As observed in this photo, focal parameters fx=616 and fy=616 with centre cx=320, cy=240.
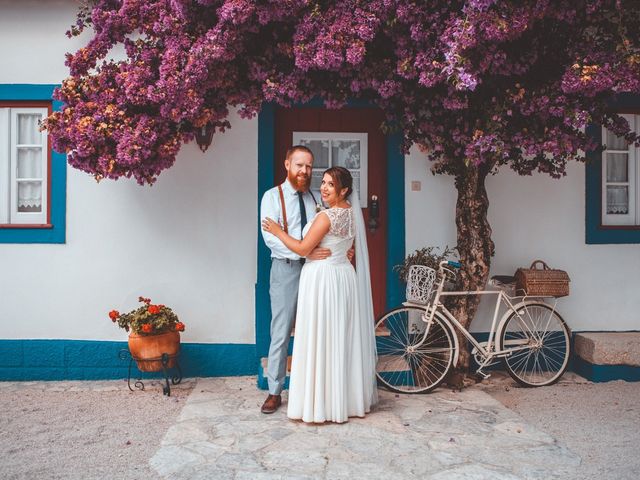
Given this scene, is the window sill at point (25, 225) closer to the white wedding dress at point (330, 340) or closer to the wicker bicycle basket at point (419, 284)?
the white wedding dress at point (330, 340)

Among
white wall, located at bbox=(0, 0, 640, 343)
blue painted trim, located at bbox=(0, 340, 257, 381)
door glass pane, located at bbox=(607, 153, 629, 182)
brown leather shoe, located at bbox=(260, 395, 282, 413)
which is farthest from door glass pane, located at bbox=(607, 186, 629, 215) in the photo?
blue painted trim, located at bbox=(0, 340, 257, 381)

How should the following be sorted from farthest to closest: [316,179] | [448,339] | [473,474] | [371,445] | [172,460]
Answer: [316,179], [448,339], [371,445], [172,460], [473,474]

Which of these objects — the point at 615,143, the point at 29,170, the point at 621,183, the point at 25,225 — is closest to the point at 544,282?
the point at 621,183

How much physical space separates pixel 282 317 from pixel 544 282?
262 cm

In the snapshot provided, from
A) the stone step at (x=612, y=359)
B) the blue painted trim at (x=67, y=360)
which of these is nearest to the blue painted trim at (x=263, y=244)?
the blue painted trim at (x=67, y=360)

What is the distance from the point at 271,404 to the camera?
17.0 ft

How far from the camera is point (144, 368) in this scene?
5852 millimetres

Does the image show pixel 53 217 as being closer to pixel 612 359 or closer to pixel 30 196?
pixel 30 196

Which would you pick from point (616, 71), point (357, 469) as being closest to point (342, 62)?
point (616, 71)

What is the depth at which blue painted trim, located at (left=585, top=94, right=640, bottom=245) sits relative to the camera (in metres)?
6.64

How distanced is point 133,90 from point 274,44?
1.25 metres

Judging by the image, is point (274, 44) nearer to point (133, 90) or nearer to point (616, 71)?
point (133, 90)

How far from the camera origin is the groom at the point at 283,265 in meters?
5.21

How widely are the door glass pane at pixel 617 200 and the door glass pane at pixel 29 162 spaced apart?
242 inches
